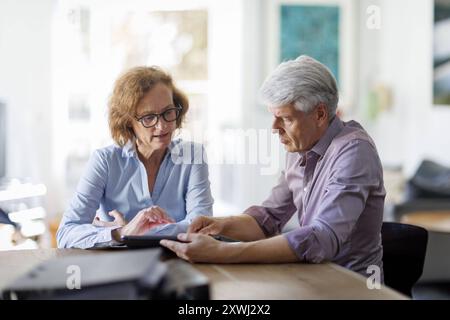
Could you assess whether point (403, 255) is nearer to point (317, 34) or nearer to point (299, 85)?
point (299, 85)

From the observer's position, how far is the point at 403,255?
1461 mm

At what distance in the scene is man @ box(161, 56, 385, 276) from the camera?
1.23 metres

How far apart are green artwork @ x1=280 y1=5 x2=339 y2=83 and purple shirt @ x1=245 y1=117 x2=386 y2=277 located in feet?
9.82

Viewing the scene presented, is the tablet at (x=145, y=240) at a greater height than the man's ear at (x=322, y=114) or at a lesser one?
lesser

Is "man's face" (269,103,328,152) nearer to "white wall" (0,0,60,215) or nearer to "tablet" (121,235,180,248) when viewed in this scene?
"tablet" (121,235,180,248)

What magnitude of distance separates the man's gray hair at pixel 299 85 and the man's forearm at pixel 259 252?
0.96 feet

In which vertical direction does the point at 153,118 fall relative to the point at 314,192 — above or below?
above

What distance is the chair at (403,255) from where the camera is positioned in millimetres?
1445

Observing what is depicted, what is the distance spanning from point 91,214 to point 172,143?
0.26m

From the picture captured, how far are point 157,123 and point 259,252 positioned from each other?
0.49m

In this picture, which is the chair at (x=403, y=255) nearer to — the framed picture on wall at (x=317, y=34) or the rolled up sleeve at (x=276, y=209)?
the rolled up sleeve at (x=276, y=209)

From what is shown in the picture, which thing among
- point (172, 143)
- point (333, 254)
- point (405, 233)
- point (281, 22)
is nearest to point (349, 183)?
point (333, 254)

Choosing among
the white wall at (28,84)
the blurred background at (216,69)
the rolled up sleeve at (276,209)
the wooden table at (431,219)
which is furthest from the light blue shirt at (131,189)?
the wooden table at (431,219)

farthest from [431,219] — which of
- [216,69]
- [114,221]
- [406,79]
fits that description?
[114,221]
